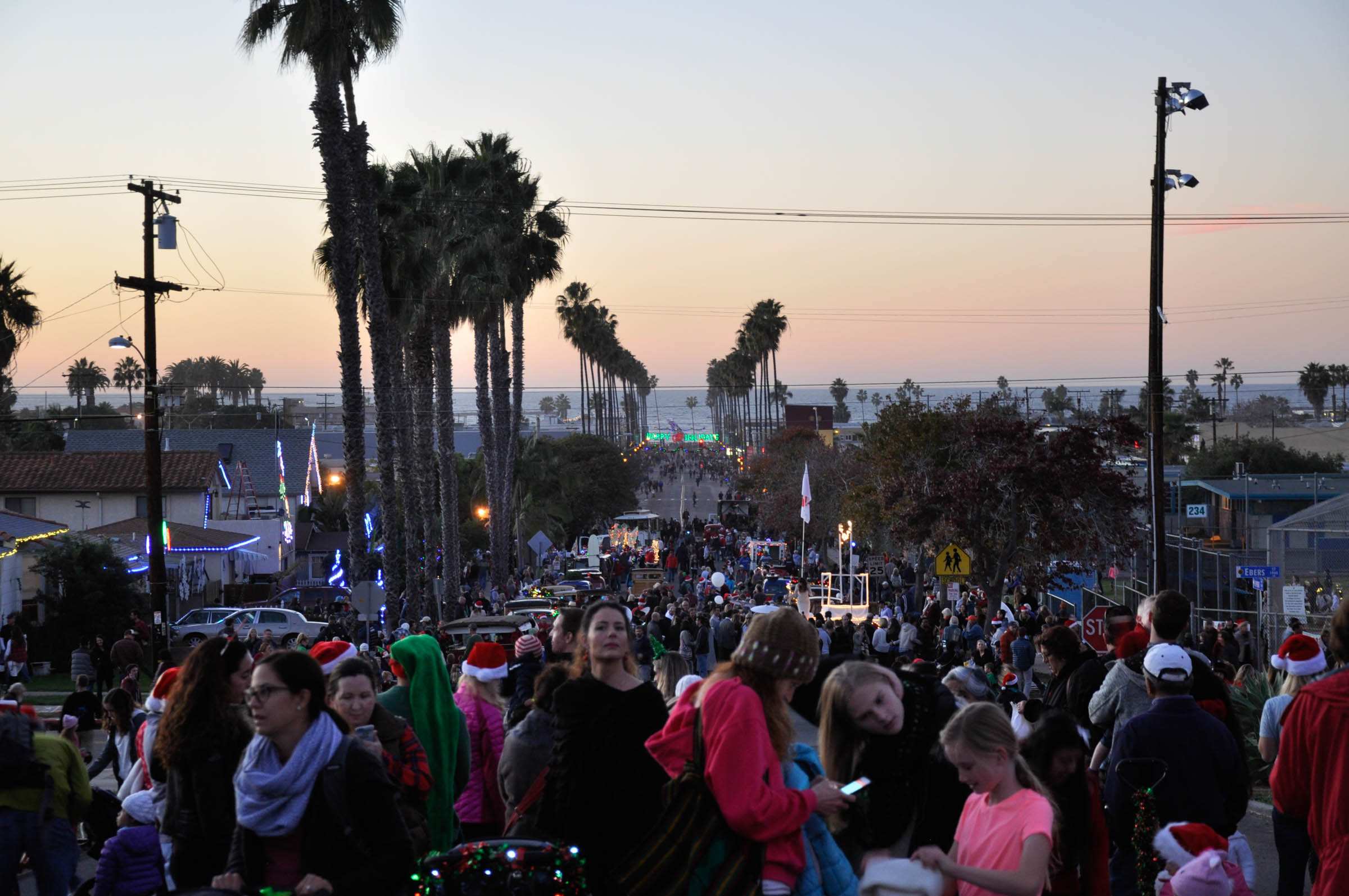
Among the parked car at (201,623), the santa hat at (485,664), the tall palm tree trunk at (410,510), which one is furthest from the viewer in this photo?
the parked car at (201,623)

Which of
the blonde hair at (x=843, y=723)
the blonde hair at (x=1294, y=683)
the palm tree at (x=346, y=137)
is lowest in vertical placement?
the blonde hair at (x=1294, y=683)

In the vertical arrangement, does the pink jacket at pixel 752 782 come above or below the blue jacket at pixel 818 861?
above

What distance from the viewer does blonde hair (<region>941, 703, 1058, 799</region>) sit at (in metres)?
4.24

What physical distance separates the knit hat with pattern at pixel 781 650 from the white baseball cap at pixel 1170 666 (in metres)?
2.57

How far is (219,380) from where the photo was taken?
593 feet

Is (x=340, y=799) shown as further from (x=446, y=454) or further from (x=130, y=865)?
(x=446, y=454)

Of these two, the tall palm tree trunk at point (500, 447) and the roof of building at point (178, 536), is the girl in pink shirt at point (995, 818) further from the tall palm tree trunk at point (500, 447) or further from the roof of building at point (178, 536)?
the tall palm tree trunk at point (500, 447)

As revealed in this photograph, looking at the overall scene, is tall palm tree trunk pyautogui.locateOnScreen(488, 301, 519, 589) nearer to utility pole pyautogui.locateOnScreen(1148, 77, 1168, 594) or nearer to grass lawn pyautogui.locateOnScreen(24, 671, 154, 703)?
grass lawn pyautogui.locateOnScreen(24, 671, 154, 703)

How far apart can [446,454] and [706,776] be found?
3543cm

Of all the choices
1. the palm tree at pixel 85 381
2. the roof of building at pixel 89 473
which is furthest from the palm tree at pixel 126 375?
the roof of building at pixel 89 473

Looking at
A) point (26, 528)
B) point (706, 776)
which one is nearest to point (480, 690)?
point (706, 776)

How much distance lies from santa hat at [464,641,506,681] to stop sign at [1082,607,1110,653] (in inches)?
400

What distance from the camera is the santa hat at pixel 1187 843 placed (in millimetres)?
5066

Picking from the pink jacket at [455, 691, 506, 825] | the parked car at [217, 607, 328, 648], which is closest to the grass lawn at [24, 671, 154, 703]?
the parked car at [217, 607, 328, 648]
